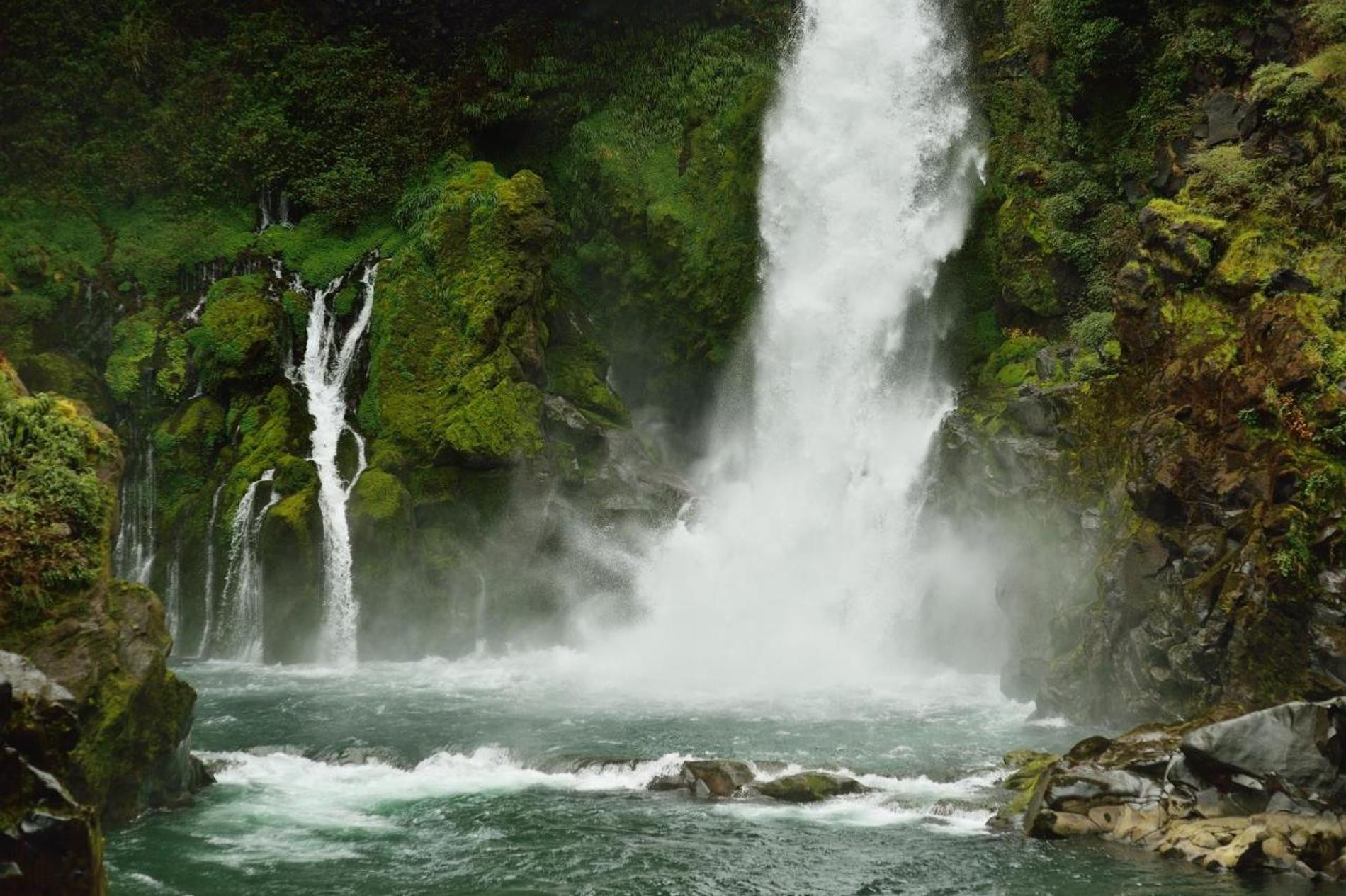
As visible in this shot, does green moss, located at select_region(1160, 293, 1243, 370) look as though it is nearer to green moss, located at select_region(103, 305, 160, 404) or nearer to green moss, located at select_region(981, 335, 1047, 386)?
green moss, located at select_region(981, 335, 1047, 386)

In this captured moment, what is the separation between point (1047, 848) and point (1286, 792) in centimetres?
266

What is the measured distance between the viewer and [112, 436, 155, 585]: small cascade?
2794 centimetres

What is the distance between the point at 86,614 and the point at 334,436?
16.5m

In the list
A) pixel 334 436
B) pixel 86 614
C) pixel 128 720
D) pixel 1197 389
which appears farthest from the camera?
pixel 334 436

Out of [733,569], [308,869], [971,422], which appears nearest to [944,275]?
[971,422]

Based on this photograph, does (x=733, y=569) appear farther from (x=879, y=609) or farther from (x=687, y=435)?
(x=687, y=435)

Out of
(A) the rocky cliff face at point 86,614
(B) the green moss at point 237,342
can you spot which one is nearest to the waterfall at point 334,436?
(B) the green moss at point 237,342

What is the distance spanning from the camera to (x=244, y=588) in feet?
88.2

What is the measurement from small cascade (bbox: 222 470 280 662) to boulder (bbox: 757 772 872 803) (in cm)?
1614

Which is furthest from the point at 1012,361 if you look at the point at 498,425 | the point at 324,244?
the point at 324,244

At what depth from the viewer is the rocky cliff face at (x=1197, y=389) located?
15.7 m

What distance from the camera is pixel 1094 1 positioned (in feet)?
90.2

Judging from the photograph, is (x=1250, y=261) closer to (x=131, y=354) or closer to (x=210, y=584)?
(x=210, y=584)

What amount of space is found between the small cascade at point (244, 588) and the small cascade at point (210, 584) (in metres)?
0.39
